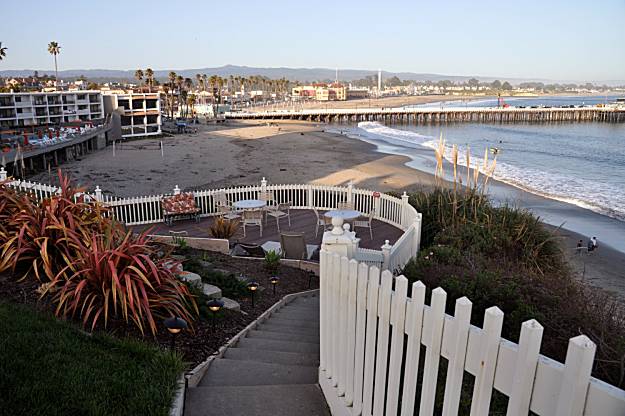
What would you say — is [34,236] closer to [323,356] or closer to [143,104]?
[323,356]

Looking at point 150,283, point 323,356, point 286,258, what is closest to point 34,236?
point 150,283

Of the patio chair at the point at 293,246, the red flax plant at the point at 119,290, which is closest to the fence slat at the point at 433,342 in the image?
the red flax plant at the point at 119,290

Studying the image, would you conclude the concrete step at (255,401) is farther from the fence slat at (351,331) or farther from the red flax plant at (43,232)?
the red flax plant at (43,232)

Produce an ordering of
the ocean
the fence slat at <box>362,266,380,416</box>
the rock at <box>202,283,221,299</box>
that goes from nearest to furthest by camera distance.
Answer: the fence slat at <box>362,266,380,416</box>, the rock at <box>202,283,221,299</box>, the ocean

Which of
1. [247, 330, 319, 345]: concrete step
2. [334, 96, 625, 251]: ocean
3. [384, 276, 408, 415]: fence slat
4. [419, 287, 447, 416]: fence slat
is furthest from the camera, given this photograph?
[334, 96, 625, 251]: ocean

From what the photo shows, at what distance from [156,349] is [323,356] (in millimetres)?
1264

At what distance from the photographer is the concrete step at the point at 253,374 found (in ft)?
11.7

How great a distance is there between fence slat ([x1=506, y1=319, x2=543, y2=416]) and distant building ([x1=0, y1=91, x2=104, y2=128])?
191ft

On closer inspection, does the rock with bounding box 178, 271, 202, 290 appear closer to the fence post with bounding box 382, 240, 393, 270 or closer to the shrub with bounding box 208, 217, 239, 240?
the fence post with bounding box 382, 240, 393, 270

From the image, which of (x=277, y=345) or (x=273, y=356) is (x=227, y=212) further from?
(x=273, y=356)

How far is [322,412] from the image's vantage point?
125 inches

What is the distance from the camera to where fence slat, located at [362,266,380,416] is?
2604mm

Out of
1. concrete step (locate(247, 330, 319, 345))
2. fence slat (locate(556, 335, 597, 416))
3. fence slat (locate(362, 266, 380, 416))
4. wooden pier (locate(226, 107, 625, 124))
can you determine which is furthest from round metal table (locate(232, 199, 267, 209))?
wooden pier (locate(226, 107, 625, 124))

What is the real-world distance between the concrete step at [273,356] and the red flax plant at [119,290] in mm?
597
